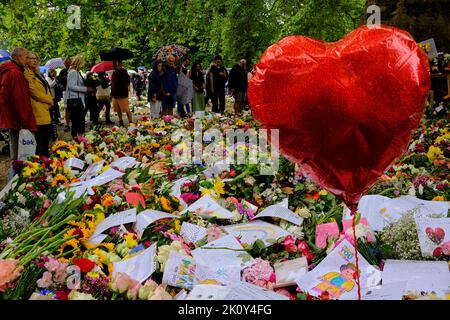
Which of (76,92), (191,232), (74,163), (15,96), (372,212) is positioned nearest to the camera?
(191,232)

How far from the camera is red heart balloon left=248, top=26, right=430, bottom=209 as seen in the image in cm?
159

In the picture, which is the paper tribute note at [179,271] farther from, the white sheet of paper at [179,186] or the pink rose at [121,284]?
the white sheet of paper at [179,186]

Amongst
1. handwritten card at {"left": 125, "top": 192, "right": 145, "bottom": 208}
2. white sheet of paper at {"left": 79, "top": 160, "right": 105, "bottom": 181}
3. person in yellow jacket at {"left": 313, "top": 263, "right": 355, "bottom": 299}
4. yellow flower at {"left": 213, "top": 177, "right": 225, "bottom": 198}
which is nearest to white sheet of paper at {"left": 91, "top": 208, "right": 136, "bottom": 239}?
handwritten card at {"left": 125, "top": 192, "right": 145, "bottom": 208}

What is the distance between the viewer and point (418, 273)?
2.18 m

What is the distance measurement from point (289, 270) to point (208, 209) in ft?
2.86

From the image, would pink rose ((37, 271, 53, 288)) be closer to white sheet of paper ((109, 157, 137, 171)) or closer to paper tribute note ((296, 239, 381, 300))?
paper tribute note ((296, 239, 381, 300))

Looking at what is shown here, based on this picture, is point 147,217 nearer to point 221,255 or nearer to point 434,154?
point 221,255

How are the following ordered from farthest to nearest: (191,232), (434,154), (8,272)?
(434,154) → (191,232) → (8,272)

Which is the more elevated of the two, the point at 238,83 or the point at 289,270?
the point at 238,83

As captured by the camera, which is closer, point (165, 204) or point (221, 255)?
point (221, 255)

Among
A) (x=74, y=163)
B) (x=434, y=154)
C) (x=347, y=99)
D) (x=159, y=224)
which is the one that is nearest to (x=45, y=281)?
(x=159, y=224)

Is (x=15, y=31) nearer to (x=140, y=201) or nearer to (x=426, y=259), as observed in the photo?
(x=140, y=201)

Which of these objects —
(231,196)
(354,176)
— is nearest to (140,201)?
(231,196)

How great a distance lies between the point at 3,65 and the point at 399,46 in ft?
13.9
